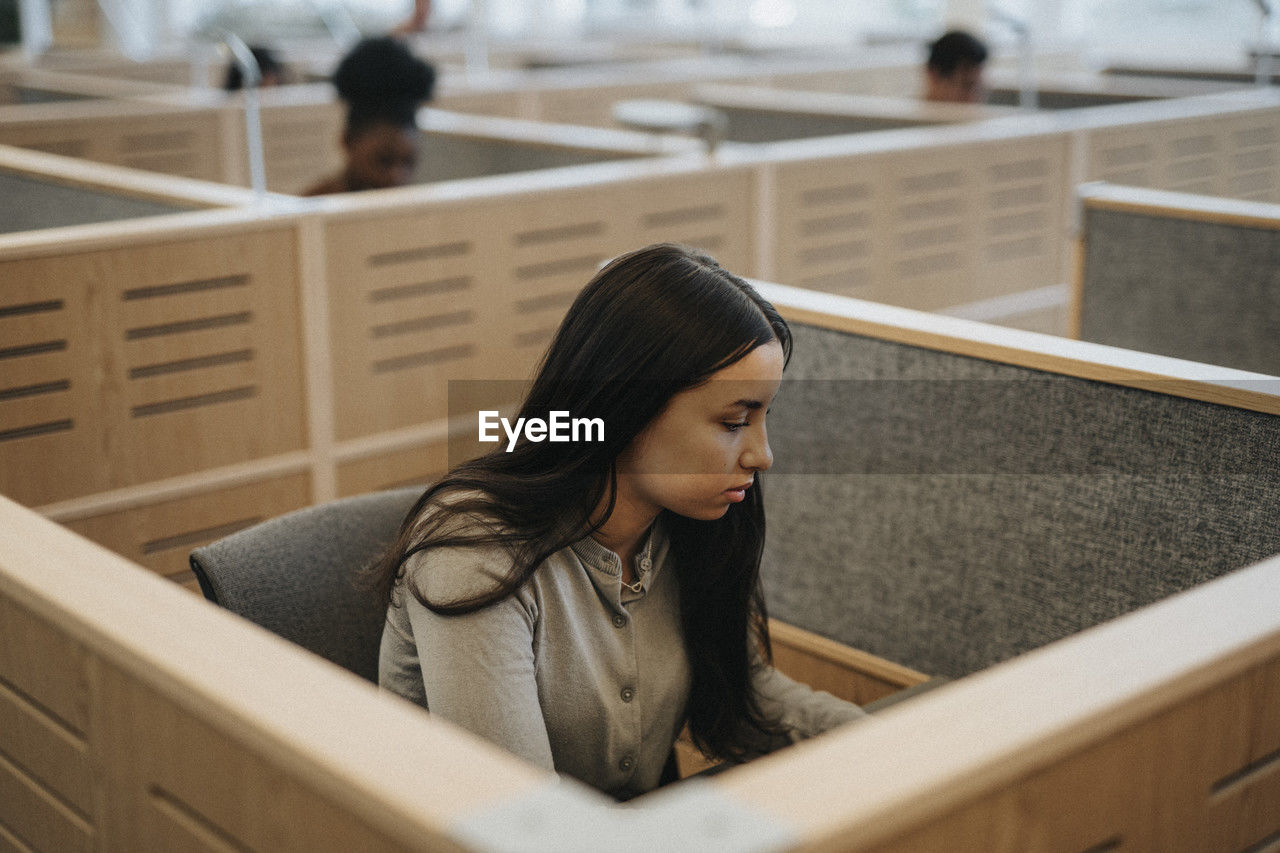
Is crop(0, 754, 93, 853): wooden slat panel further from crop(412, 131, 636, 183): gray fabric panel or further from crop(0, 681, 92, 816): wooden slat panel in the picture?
crop(412, 131, 636, 183): gray fabric panel

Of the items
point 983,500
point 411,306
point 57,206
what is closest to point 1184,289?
point 983,500

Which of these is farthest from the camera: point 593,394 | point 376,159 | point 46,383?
point 376,159

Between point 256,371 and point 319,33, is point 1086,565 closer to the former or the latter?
point 256,371

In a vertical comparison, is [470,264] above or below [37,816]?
above

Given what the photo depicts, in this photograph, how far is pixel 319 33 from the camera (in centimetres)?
720

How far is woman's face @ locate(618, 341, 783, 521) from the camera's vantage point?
995 millimetres

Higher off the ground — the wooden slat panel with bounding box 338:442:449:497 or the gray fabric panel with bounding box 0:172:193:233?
the gray fabric panel with bounding box 0:172:193:233

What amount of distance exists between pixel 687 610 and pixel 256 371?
105 cm

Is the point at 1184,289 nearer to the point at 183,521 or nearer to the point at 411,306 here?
the point at 411,306

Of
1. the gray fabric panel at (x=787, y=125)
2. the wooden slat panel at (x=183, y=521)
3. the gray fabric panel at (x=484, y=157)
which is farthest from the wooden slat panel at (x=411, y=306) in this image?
the gray fabric panel at (x=787, y=125)

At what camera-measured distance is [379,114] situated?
2.52 metres

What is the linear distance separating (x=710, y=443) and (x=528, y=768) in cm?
39

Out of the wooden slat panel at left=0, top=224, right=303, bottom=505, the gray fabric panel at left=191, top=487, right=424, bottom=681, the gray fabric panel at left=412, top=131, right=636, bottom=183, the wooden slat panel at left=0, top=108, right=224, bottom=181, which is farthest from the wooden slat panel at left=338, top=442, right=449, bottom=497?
the wooden slat panel at left=0, top=108, right=224, bottom=181

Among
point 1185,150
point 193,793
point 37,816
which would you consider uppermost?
point 1185,150
